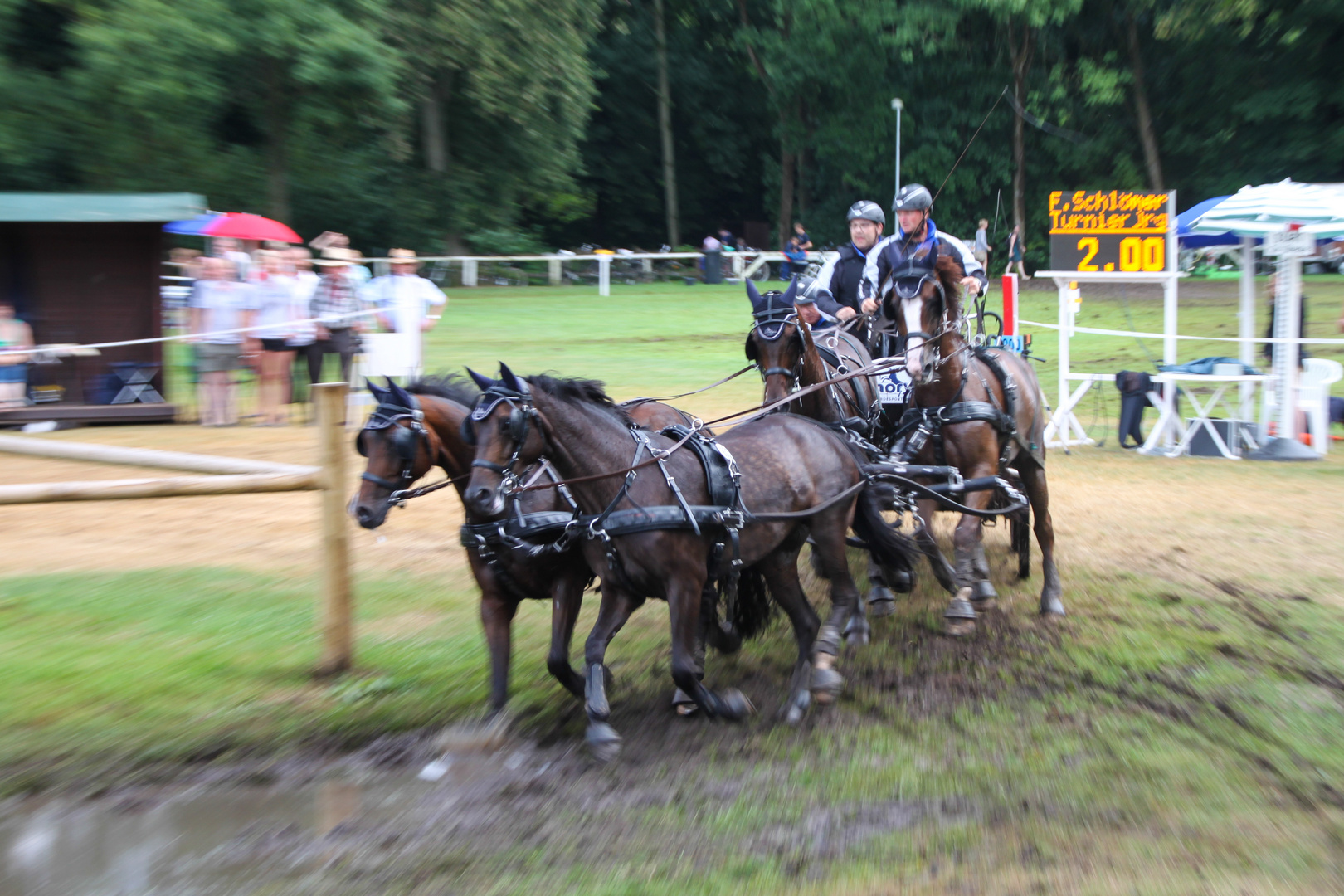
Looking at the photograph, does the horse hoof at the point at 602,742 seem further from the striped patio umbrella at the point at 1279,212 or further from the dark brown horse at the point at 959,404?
the striped patio umbrella at the point at 1279,212

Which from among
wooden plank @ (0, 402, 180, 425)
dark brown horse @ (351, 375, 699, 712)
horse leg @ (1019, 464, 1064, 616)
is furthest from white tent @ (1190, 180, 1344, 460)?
wooden plank @ (0, 402, 180, 425)

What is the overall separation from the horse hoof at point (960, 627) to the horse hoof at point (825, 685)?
1249 mm

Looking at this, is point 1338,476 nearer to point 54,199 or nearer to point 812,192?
point 54,199

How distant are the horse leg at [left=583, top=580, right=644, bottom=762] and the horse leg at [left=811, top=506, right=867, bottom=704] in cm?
100

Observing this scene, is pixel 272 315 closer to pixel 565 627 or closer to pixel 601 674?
pixel 565 627

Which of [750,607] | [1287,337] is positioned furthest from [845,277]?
[1287,337]

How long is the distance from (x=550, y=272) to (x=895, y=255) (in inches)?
1021

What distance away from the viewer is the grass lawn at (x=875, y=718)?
3904mm

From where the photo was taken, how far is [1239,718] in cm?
511

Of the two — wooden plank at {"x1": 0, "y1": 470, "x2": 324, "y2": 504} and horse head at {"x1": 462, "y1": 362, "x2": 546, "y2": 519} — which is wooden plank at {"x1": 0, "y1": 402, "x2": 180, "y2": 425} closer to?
wooden plank at {"x1": 0, "y1": 470, "x2": 324, "y2": 504}

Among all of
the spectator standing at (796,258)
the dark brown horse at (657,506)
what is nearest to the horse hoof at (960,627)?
the dark brown horse at (657,506)

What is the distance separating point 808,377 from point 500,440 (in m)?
2.58

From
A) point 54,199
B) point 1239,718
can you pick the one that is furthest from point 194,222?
point 1239,718

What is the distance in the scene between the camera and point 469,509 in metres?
5.03
